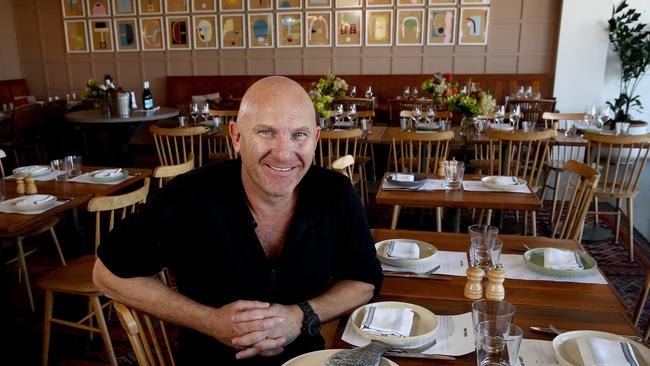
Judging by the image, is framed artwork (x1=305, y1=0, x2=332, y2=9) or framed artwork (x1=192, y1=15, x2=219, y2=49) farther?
framed artwork (x1=192, y1=15, x2=219, y2=49)

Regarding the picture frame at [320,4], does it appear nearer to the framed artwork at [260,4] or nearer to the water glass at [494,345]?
the framed artwork at [260,4]

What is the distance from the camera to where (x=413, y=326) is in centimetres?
136

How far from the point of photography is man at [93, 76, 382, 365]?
1424 millimetres

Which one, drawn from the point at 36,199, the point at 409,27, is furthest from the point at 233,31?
the point at 36,199

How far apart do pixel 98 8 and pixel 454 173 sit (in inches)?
324

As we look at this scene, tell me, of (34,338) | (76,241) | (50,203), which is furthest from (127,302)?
(76,241)

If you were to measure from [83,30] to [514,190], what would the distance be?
873cm

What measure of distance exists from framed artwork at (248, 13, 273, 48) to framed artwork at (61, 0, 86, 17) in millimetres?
3080

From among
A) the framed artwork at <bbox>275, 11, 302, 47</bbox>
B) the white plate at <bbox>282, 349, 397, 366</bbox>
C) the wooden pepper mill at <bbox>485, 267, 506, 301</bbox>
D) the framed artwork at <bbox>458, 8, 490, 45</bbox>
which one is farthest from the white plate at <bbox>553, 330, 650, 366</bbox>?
the framed artwork at <bbox>275, 11, 302, 47</bbox>

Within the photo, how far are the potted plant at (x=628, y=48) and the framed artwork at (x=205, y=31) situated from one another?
6.10 metres

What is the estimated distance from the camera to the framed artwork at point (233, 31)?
853 cm

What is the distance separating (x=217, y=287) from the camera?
1.51 meters

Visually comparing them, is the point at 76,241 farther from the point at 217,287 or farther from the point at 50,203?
the point at 217,287

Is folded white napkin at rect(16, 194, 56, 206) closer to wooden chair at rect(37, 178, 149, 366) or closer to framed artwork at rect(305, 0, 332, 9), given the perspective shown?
wooden chair at rect(37, 178, 149, 366)
